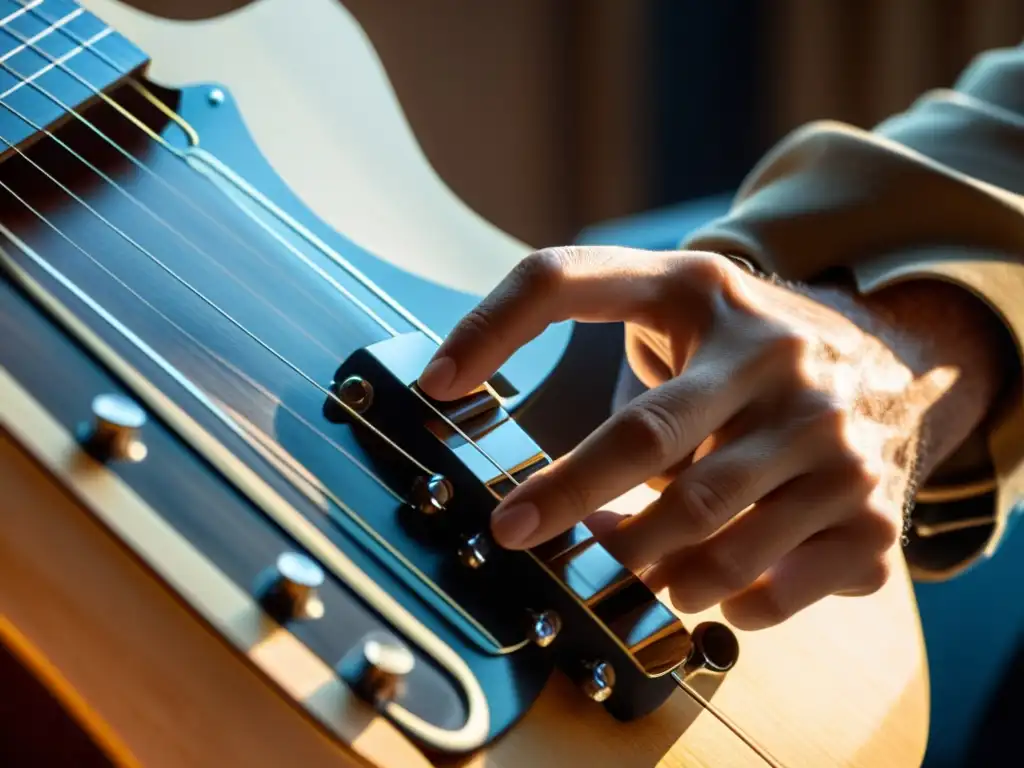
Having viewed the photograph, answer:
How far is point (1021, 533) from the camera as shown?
88 cm

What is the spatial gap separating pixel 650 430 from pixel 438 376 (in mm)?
101

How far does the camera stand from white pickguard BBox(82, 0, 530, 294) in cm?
67

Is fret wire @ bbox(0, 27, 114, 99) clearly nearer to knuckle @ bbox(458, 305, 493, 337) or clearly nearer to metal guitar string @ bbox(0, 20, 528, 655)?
metal guitar string @ bbox(0, 20, 528, 655)

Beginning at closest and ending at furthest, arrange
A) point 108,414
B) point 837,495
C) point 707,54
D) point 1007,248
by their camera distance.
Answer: point 108,414 < point 837,495 < point 1007,248 < point 707,54

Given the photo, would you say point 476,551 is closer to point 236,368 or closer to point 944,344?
point 236,368

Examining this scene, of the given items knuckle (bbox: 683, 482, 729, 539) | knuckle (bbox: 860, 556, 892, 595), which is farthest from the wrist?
knuckle (bbox: 683, 482, 729, 539)

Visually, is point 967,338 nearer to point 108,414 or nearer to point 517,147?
point 108,414

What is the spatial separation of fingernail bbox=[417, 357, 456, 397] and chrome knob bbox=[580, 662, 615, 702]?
143 mm

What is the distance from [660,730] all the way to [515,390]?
199mm

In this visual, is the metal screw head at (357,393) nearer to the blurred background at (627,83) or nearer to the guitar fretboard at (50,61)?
the guitar fretboard at (50,61)

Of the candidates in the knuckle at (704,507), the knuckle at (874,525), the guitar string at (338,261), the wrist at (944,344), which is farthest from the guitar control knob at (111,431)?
the wrist at (944,344)

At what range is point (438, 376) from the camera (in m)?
0.47

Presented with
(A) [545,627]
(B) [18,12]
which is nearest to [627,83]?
(B) [18,12]

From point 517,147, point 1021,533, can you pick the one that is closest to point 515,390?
point 1021,533
